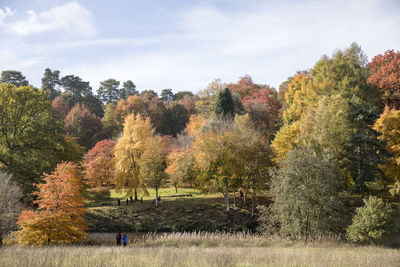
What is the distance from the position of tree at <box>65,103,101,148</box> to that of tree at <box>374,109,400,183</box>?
56401mm

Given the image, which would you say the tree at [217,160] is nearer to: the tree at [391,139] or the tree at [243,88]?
the tree at [391,139]

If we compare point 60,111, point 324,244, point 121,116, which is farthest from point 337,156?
point 60,111

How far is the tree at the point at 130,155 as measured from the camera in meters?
39.5

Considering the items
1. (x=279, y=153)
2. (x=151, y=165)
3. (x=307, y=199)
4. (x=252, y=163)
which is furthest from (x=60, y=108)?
(x=307, y=199)

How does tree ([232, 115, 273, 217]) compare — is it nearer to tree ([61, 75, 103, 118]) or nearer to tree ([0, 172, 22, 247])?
tree ([0, 172, 22, 247])

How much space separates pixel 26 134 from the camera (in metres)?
33.1

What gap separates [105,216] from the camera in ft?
117

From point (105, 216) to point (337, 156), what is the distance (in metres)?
27.9

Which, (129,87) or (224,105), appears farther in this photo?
(129,87)

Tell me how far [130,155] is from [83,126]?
120ft

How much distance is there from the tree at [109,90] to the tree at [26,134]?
85.4 metres

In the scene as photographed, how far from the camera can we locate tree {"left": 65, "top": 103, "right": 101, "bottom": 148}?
69625mm

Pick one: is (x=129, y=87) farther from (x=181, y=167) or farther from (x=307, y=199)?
(x=307, y=199)

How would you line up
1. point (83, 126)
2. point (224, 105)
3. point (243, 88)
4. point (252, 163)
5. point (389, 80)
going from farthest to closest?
point (243, 88), point (83, 126), point (224, 105), point (389, 80), point (252, 163)
